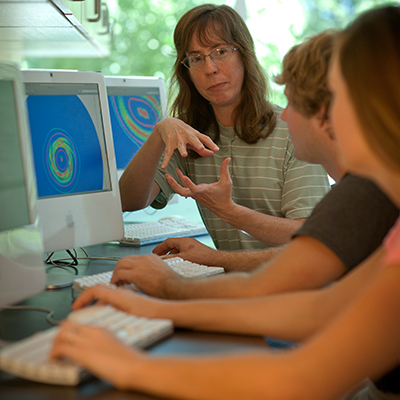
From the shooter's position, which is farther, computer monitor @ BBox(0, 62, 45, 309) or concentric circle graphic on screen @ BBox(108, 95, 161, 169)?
concentric circle graphic on screen @ BBox(108, 95, 161, 169)

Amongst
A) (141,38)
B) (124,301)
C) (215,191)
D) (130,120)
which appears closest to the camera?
(124,301)

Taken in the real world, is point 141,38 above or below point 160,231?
above

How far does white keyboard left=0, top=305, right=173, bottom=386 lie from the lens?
649 millimetres

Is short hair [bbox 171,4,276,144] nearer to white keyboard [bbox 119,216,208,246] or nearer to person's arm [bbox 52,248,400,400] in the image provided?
white keyboard [bbox 119,216,208,246]

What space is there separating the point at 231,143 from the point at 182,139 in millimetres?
345

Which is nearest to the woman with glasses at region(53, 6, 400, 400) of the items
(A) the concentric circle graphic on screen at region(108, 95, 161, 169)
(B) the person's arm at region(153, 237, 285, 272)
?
(B) the person's arm at region(153, 237, 285, 272)

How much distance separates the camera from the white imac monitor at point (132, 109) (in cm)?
210

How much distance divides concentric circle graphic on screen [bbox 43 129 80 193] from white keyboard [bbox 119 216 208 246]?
0.44 m

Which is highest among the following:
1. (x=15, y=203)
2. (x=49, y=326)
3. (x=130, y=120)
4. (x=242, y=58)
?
(x=242, y=58)

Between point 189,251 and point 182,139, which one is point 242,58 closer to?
point 182,139

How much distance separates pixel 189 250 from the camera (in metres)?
1.32

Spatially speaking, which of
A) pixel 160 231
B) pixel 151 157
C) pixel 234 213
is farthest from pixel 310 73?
pixel 160 231

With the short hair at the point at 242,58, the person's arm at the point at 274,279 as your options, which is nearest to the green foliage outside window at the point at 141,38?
the short hair at the point at 242,58

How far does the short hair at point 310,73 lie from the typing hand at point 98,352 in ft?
2.27
